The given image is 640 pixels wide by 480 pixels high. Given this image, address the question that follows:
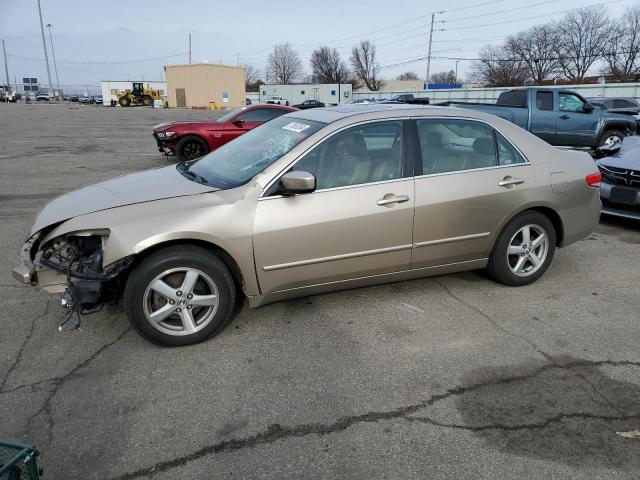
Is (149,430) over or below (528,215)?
below

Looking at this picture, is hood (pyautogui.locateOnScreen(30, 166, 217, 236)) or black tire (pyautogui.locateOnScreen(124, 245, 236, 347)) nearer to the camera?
black tire (pyautogui.locateOnScreen(124, 245, 236, 347))

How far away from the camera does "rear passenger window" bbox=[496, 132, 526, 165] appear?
4.25 m

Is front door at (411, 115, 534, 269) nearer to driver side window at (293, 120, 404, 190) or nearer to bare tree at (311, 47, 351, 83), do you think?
driver side window at (293, 120, 404, 190)

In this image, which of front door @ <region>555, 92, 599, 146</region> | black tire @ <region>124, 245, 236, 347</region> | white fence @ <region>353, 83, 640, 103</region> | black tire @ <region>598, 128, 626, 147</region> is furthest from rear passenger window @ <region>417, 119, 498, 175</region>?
white fence @ <region>353, 83, 640, 103</region>

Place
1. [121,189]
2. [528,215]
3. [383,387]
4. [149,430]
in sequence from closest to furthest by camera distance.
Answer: [149,430] < [383,387] < [121,189] < [528,215]

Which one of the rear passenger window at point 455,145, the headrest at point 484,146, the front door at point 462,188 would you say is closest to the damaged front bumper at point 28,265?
the front door at point 462,188

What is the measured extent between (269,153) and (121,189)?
1.17 metres

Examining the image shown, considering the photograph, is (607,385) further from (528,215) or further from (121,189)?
(121,189)

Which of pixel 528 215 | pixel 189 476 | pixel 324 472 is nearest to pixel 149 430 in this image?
pixel 189 476

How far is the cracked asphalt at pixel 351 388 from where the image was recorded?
239 centimetres

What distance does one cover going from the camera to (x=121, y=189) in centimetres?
378

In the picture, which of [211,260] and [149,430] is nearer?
[149,430]

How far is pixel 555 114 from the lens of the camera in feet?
41.7

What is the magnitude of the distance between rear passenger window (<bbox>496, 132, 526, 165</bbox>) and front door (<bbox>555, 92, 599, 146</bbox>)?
9.82 metres
